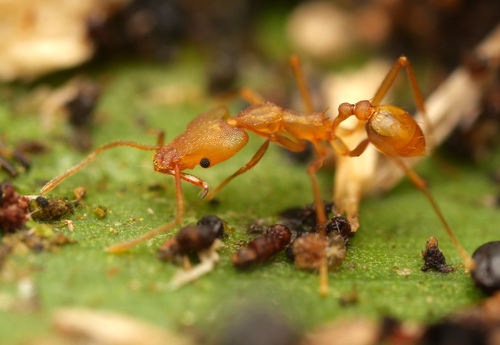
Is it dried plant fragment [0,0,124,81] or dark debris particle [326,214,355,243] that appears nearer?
dark debris particle [326,214,355,243]

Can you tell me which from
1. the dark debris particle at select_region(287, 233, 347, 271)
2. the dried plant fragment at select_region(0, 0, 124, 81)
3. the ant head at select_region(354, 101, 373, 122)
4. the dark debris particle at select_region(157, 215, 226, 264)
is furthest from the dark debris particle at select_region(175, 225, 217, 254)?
the dried plant fragment at select_region(0, 0, 124, 81)

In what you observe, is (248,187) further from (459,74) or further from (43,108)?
(459,74)

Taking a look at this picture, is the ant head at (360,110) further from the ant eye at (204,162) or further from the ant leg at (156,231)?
the ant leg at (156,231)

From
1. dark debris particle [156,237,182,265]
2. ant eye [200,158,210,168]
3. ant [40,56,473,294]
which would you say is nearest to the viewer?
dark debris particle [156,237,182,265]

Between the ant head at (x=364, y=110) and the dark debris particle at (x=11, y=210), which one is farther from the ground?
the ant head at (x=364, y=110)

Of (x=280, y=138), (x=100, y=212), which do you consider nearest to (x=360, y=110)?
(x=280, y=138)

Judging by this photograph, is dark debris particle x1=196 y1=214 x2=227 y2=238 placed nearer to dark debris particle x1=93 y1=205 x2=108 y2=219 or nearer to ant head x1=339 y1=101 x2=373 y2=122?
dark debris particle x1=93 y1=205 x2=108 y2=219

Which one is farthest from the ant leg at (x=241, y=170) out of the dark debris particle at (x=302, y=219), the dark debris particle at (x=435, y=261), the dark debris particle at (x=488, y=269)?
the dark debris particle at (x=488, y=269)

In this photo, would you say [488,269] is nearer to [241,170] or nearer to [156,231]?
[241,170]
